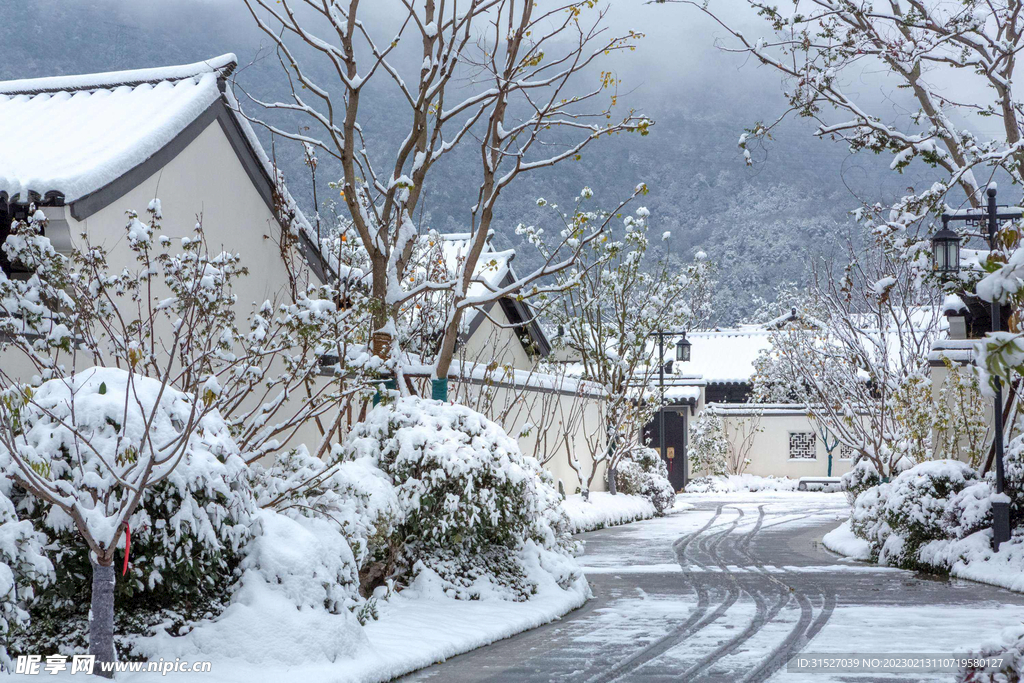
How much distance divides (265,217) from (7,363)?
501 centimetres

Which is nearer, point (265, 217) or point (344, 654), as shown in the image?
point (344, 654)

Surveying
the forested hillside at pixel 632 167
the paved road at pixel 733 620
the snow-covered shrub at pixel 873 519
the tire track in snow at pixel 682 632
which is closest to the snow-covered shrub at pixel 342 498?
the paved road at pixel 733 620

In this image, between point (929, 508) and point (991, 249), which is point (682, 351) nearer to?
point (929, 508)

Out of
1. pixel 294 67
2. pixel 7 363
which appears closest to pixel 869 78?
pixel 294 67

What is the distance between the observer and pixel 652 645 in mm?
8969

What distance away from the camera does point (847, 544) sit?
1788 cm

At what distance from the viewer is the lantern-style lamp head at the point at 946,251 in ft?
43.9

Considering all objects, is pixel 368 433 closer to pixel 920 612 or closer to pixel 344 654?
pixel 344 654

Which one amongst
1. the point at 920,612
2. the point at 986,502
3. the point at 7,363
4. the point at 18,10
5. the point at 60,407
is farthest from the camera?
the point at 18,10

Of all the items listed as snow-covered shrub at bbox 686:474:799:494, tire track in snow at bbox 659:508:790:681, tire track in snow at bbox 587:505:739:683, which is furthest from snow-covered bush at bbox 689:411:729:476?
tire track in snow at bbox 587:505:739:683

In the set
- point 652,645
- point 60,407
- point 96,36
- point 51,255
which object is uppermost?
point 96,36

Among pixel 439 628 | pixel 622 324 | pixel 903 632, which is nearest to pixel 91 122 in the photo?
pixel 439 628

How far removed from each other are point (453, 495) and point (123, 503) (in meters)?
4.09

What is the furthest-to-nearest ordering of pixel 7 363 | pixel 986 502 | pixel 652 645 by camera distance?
pixel 986 502 < pixel 7 363 < pixel 652 645
